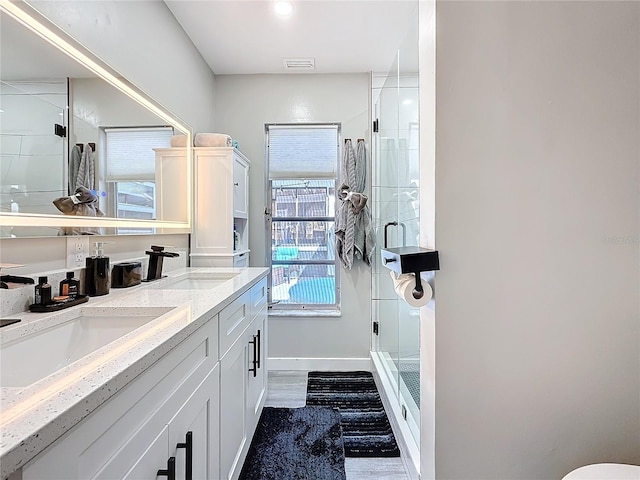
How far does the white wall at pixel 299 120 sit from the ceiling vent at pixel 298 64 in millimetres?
93

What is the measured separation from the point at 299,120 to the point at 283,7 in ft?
3.13

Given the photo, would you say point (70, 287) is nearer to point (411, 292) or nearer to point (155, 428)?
point (155, 428)

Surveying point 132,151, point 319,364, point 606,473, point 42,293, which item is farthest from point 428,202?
point 319,364

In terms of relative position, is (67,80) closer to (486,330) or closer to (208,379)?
(208,379)

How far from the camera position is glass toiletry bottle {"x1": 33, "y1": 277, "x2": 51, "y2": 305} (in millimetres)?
1097

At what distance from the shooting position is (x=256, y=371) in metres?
1.91

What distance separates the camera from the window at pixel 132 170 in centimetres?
156

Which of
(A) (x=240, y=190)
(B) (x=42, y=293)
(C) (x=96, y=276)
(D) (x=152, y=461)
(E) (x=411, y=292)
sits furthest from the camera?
(A) (x=240, y=190)

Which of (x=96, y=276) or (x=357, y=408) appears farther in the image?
(x=357, y=408)

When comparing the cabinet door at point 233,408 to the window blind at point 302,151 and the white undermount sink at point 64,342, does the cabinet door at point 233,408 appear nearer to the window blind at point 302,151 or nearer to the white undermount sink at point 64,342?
the white undermount sink at point 64,342

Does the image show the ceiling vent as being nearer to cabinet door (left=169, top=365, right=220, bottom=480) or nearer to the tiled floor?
cabinet door (left=169, top=365, right=220, bottom=480)

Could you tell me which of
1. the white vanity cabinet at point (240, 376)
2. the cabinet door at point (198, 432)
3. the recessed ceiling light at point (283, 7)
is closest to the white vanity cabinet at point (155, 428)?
the cabinet door at point (198, 432)

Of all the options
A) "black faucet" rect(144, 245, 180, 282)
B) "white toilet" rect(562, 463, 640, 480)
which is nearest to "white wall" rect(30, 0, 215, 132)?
"black faucet" rect(144, 245, 180, 282)

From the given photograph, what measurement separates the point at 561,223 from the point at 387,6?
69.9 inches
